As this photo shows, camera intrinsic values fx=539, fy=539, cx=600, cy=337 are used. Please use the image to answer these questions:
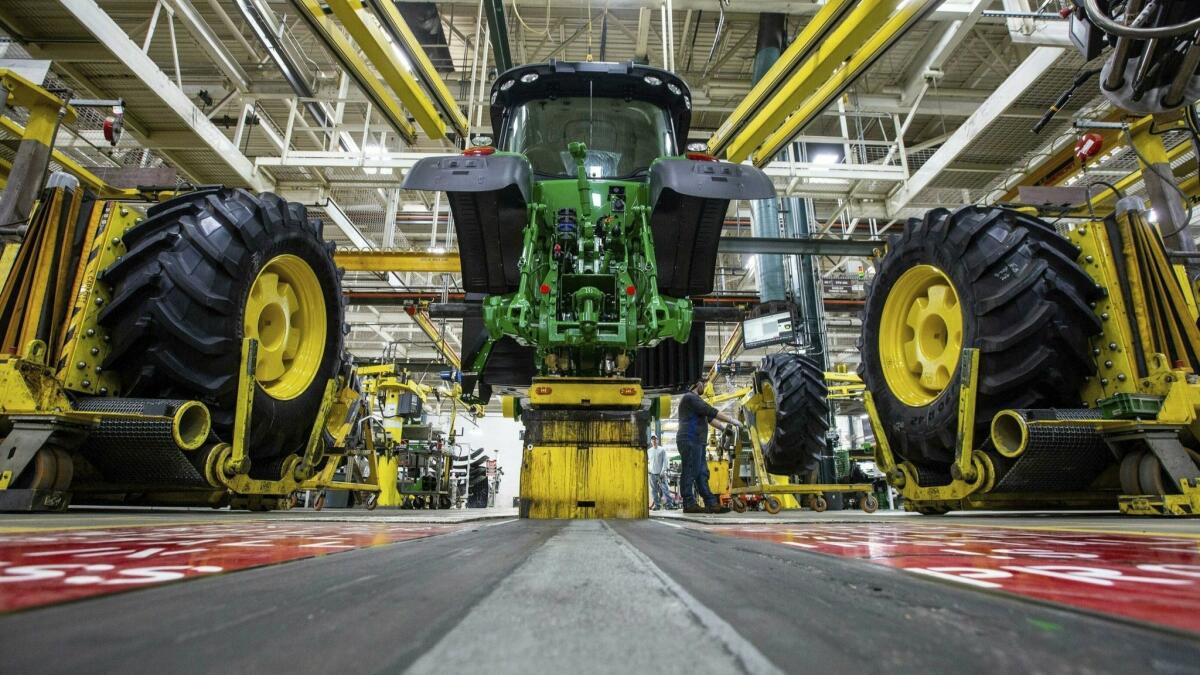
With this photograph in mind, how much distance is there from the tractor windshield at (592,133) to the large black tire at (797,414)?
258 centimetres

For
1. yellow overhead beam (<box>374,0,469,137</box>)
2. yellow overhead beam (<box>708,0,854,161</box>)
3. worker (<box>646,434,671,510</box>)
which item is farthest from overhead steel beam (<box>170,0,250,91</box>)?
worker (<box>646,434,671,510</box>)

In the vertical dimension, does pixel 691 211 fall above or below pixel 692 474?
above

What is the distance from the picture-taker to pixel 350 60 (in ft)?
16.6

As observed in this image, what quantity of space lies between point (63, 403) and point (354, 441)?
306 cm

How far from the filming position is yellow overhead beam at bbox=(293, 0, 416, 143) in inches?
178

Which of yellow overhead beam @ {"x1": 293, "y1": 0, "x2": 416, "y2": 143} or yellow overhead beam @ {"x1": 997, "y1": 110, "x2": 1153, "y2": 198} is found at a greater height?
yellow overhead beam @ {"x1": 293, "y1": 0, "x2": 416, "y2": 143}

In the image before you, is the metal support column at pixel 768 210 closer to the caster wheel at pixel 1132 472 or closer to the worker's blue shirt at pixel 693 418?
the worker's blue shirt at pixel 693 418

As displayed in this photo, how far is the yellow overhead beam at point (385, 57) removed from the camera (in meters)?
4.52

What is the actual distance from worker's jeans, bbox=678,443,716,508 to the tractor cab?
3.20m

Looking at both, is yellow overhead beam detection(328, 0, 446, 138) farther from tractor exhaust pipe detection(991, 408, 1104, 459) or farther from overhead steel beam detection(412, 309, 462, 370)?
tractor exhaust pipe detection(991, 408, 1104, 459)

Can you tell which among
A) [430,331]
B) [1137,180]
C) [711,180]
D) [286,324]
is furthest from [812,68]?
[430,331]

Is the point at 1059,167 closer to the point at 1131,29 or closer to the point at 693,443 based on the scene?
the point at 1131,29

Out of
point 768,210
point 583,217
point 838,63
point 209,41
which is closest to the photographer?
point 583,217

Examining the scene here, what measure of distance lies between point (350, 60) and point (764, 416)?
560 cm
